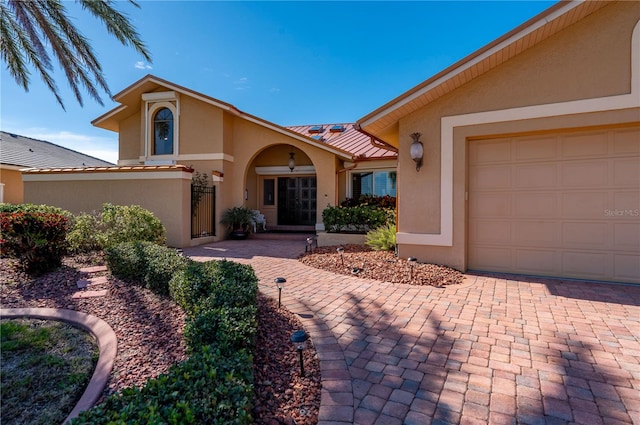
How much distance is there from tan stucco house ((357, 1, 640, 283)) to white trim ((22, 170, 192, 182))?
6.43 metres

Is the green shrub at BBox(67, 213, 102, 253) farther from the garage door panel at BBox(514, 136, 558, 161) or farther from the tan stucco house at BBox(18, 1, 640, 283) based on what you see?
the garage door panel at BBox(514, 136, 558, 161)

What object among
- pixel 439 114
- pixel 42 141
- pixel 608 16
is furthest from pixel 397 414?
pixel 42 141

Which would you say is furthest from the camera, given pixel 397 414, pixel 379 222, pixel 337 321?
pixel 379 222

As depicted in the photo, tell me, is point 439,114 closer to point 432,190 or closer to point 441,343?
point 432,190

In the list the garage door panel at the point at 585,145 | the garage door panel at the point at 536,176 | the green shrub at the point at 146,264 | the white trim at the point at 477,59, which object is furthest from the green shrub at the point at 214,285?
the garage door panel at the point at 585,145

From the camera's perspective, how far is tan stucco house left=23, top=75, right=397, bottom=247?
1062 cm

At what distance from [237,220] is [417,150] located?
815 cm

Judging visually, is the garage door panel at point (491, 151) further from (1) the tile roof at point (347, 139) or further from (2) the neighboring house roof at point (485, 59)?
(1) the tile roof at point (347, 139)

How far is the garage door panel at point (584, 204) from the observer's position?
591cm

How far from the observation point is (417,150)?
6863 millimetres

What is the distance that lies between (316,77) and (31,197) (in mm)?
12015

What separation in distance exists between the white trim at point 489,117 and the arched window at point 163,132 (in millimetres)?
11183

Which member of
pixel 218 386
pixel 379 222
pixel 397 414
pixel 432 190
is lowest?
pixel 397 414

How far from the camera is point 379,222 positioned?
10625 mm
